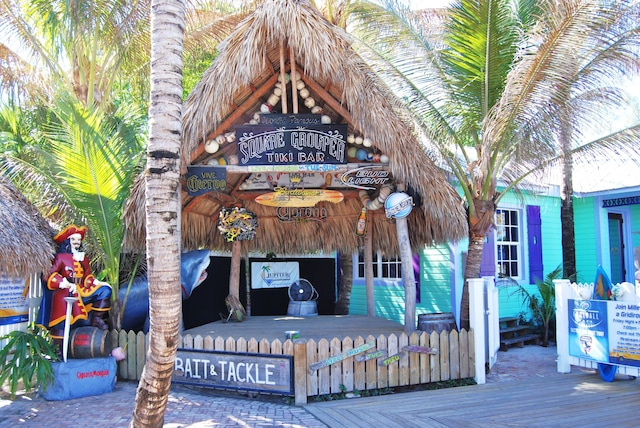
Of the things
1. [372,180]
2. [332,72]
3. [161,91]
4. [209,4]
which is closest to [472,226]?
[372,180]

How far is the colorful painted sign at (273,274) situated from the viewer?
1209 centimetres

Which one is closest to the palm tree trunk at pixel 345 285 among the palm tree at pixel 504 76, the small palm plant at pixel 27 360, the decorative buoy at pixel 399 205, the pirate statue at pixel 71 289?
the palm tree at pixel 504 76

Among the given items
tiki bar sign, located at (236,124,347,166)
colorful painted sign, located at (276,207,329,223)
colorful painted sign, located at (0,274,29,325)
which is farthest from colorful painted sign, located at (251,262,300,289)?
colorful painted sign, located at (0,274,29,325)

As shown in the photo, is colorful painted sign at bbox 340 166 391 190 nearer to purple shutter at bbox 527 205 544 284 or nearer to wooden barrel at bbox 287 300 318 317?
wooden barrel at bbox 287 300 318 317

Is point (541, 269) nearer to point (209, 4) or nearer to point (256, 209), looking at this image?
point (256, 209)

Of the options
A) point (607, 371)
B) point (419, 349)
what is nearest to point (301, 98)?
point (419, 349)

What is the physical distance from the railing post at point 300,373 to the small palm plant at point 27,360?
9.63 feet

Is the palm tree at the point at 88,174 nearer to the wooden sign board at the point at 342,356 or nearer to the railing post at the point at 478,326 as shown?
the wooden sign board at the point at 342,356

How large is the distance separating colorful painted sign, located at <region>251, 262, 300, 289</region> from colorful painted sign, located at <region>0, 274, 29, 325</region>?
5.33m

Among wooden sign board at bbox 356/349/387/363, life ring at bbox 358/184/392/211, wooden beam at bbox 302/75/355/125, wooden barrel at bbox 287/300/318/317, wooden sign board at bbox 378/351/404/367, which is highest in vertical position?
wooden beam at bbox 302/75/355/125

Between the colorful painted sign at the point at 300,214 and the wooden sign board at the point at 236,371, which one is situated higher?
the colorful painted sign at the point at 300,214

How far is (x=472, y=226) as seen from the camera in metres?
8.05

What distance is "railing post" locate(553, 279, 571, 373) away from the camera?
783cm

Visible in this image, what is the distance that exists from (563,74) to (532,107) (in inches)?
22.4
